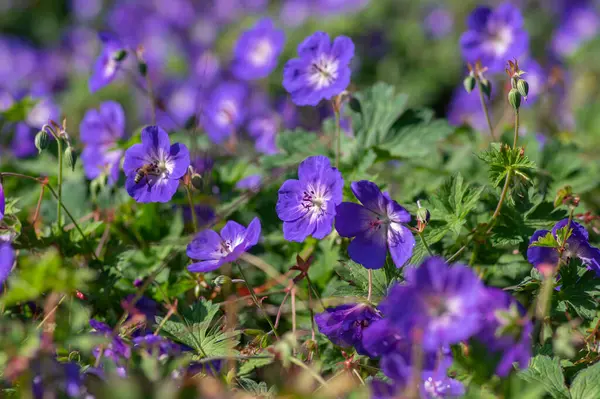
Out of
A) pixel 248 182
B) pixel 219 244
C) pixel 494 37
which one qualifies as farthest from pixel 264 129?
pixel 219 244

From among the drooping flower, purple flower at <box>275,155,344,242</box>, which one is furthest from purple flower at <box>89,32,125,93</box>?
the drooping flower

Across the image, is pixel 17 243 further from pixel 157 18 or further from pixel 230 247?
pixel 157 18

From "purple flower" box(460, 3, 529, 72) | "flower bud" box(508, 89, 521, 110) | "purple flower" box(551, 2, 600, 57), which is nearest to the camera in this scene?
"flower bud" box(508, 89, 521, 110)

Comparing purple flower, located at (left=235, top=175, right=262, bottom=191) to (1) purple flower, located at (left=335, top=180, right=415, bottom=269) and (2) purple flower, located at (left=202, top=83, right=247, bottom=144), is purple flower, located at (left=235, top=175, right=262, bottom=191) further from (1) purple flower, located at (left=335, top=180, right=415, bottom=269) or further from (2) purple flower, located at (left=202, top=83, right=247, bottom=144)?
(1) purple flower, located at (left=335, top=180, right=415, bottom=269)

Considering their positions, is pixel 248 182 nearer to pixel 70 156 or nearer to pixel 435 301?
pixel 70 156

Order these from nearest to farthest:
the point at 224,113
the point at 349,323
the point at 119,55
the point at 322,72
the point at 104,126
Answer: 1. the point at 349,323
2. the point at 322,72
3. the point at 119,55
4. the point at 104,126
5. the point at 224,113

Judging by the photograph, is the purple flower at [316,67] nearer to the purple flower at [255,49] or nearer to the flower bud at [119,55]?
the flower bud at [119,55]

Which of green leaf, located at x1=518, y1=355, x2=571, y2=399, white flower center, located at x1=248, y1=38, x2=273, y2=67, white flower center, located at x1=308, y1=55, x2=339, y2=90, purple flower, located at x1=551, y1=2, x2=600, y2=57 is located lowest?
purple flower, located at x1=551, y1=2, x2=600, y2=57
